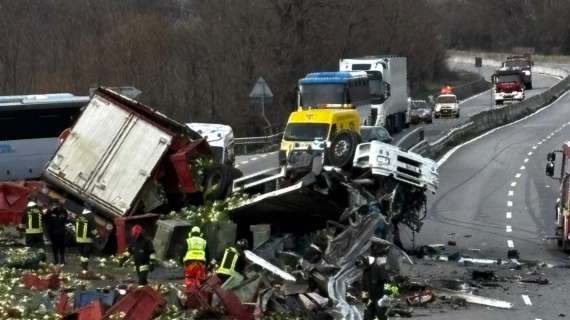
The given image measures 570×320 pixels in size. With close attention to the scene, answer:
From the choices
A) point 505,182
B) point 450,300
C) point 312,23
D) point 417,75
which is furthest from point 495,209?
point 417,75

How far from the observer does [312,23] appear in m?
69.9

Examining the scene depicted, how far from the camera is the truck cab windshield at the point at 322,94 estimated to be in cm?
4394

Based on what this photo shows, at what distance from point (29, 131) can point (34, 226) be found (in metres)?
14.0

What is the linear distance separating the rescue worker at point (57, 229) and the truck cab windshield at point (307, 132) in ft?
49.7

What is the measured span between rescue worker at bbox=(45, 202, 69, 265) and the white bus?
44.5 ft

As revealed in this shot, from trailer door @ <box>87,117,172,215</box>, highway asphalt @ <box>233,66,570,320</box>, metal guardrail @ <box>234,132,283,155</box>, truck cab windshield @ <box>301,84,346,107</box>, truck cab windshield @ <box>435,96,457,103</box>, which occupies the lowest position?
truck cab windshield @ <box>435,96,457,103</box>

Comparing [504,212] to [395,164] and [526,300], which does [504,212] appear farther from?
[526,300]

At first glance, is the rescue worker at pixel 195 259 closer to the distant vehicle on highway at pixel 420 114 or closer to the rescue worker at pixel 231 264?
the rescue worker at pixel 231 264

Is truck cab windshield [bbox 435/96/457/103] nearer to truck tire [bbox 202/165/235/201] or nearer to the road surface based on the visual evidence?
the road surface

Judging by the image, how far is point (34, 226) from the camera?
22.7m

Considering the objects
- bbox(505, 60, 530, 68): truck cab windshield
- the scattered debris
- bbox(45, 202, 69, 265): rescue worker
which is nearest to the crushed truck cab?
the scattered debris

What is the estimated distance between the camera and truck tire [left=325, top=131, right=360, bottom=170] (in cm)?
2269

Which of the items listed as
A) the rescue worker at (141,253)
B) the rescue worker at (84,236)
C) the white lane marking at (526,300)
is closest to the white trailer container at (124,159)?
the rescue worker at (84,236)

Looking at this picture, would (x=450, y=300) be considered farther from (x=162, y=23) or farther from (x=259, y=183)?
(x=162, y=23)
